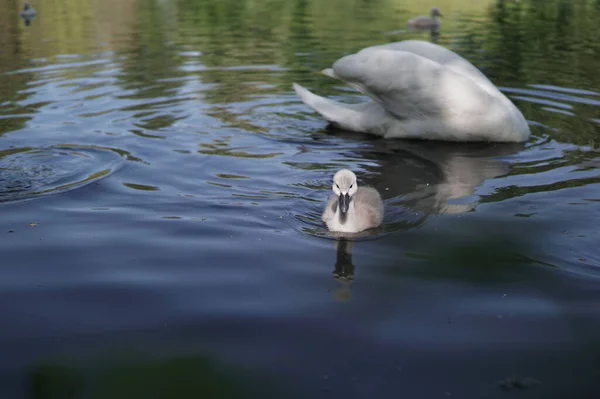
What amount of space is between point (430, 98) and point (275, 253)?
12.3 feet

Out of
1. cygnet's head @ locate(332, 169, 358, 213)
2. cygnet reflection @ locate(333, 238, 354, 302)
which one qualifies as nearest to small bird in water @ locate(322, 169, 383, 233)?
cygnet's head @ locate(332, 169, 358, 213)

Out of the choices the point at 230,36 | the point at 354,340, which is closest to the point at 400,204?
the point at 354,340

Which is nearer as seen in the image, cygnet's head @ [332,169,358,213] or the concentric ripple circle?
cygnet's head @ [332,169,358,213]

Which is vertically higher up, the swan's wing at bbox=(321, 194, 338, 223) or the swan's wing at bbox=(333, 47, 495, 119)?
the swan's wing at bbox=(333, 47, 495, 119)

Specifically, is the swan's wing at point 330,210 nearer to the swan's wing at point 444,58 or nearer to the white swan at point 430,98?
the white swan at point 430,98

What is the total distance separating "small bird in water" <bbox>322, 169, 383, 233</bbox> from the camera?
6234 millimetres

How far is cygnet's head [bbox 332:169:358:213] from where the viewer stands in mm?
6207

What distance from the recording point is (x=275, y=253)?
5.86m

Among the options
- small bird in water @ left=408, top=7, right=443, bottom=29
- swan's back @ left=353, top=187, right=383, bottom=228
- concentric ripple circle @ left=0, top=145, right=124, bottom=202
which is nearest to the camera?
swan's back @ left=353, top=187, right=383, bottom=228

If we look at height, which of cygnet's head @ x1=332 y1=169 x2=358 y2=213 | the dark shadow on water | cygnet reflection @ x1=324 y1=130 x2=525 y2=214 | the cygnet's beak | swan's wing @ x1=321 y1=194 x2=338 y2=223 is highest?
cygnet's head @ x1=332 y1=169 x2=358 y2=213

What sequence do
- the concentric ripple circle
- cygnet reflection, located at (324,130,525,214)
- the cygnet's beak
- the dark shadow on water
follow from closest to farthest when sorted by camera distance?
1. the dark shadow on water
2. the cygnet's beak
3. cygnet reflection, located at (324,130,525,214)
4. the concentric ripple circle

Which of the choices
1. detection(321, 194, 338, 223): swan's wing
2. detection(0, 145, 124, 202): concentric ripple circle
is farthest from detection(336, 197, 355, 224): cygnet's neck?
detection(0, 145, 124, 202): concentric ripple circle

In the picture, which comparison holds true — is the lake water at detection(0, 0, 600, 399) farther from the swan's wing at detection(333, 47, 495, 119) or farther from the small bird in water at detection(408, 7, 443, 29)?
the small bird in water at detection(408, 7, 443, 29)

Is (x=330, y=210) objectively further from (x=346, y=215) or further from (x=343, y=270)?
(x=343, y=270)
